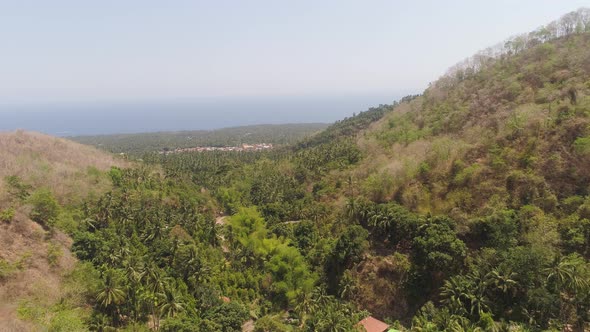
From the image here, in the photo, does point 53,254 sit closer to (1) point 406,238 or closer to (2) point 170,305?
(2) point 170,305

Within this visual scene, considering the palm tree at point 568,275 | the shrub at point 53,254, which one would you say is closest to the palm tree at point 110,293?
the shrub at point 53,254

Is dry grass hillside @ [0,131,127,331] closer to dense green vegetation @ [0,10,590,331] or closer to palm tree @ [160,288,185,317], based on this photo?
dense green vegetation @ [0,10,590,331]

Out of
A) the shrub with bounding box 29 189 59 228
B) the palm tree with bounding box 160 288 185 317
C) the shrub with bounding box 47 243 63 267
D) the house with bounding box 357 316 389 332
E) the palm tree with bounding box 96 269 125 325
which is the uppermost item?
the shrub with bounding box 29 189 59 228

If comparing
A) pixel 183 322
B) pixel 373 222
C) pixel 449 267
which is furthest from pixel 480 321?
pixel 183 322

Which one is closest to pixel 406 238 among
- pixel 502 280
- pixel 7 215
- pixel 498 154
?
pixel 502 280

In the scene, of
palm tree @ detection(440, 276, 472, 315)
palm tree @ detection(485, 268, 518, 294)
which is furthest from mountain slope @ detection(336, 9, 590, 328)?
palm tree @ detection(485, 268, 518, 294)
